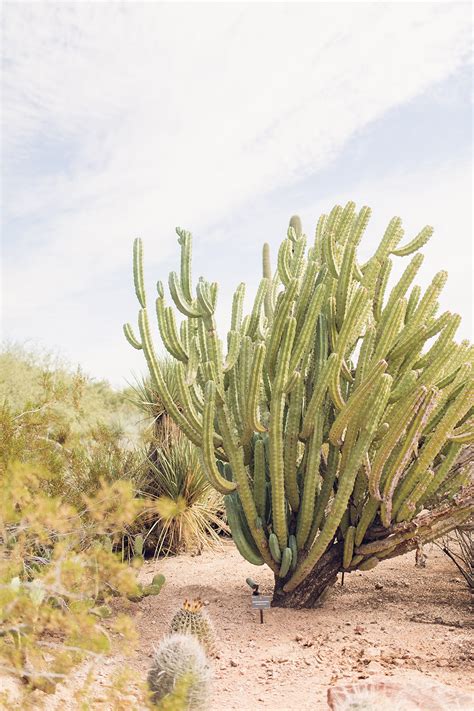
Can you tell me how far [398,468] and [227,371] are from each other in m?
1.45

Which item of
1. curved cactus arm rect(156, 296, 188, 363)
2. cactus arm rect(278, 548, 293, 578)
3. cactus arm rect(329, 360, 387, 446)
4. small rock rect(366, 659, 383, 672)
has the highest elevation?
curved cactus arm rect(156, 296, 188, 363)

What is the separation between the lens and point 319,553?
5.70 meters

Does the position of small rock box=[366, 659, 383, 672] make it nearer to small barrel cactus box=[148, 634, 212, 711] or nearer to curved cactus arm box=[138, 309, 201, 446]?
small barrel cactus box=[148, 634, 212, 711]

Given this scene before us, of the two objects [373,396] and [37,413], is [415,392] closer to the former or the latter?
[373,396]

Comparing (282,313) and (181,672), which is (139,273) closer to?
(282,313)

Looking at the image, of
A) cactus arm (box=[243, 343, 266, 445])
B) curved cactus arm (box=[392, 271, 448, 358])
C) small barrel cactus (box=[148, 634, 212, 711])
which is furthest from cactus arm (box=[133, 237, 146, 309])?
small barrel cactus (box=[148, 634, 212, 711])

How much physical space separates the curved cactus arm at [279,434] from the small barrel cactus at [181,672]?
5.52 ft

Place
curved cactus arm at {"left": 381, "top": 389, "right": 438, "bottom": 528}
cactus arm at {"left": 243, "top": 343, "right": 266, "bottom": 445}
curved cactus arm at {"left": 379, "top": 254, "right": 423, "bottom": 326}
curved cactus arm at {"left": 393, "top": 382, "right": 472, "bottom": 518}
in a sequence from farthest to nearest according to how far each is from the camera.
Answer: curved cactus arm at {"left": 379, "top": 254, "right": 423, "bottom": 326} → curved cactus arm at {"left": 393, "top": 382, "right": 472, "bottom": 518} → curved cactus arm at {"left": 381, "top": 389, "right": 438, "bottom": 528} → cactus arm at {"left": 243, "top": 343, "right": 266, "bottom": 445}

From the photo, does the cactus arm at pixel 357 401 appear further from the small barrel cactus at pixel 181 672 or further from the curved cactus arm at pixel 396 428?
the small barrel cactus at pixel 181 672

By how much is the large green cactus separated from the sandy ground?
45 centimetres

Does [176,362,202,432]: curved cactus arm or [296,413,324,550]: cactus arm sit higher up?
[176,362,202,432]: curved cactus arm

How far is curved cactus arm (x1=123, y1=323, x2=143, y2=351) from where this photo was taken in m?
6.06

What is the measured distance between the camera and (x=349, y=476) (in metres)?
5.55

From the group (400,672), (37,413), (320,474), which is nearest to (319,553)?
(320,474)
